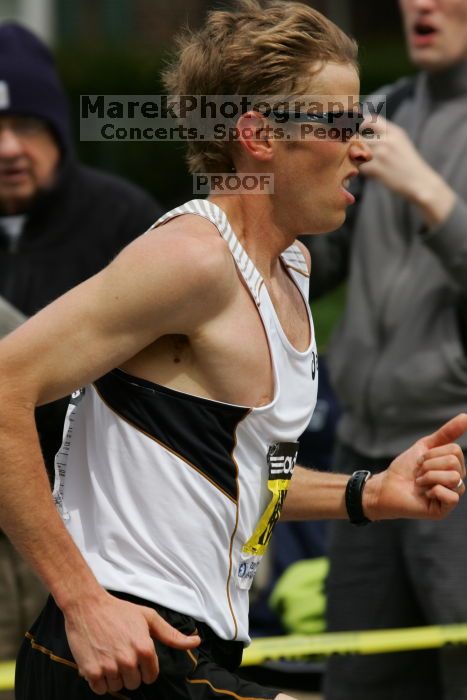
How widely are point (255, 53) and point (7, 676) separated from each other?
1971 mm

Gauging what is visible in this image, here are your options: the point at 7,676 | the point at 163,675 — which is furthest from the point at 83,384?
the point at 7,676

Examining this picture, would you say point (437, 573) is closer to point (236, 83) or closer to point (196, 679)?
point (196, 679)

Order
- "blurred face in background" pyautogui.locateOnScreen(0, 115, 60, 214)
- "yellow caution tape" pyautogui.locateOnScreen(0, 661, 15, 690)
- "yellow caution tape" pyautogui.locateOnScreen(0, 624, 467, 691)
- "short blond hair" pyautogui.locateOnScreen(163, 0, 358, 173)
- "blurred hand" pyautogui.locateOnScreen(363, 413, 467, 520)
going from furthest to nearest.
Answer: "blurred face in background" pyautogui.locateOnScreen(0, 115, 60, 214)
"yellow caution tape" pyautogui.locateOnScreen(0, 624, 467, 691)
"yellow caution tape" pyautogui.locateOnScreen(0, 661, 15, 690)
"blurred hand" pyautogui.locateOnScreen(363, 413, 467, 520)
"short blond hair" pyautogui.locateOnScreen(163, 0, 358, 173)

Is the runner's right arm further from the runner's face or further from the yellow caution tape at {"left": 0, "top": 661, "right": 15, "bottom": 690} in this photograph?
the yellow caution tape at {"left": 0, "top": 661, "right": 15, "bottom": 690}

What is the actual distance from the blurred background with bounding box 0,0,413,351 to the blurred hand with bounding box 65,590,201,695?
29.5 ft

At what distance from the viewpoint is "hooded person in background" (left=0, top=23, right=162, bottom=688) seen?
4.40 m

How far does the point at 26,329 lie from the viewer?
92.7 inches

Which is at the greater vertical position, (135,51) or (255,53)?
(255,53)

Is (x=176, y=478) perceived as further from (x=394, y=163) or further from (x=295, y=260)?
(x=394, y=163)

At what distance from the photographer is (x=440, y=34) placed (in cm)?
416

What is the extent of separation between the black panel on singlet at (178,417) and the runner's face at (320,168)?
1.47ft

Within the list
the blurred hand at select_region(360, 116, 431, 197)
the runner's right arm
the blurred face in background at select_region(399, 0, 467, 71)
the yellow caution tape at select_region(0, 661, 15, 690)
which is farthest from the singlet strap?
the yellow caution tape at select_region(0, 661, 15, 690)

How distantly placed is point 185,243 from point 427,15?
6.88ft

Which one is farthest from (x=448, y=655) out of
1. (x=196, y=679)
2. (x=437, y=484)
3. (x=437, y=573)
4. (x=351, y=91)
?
(x=351, y=91)
